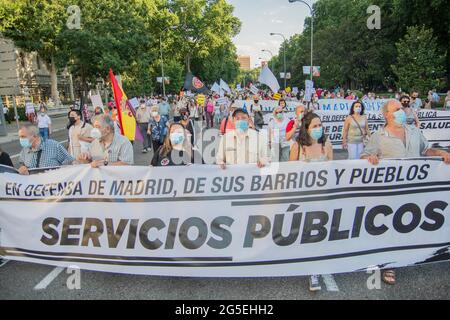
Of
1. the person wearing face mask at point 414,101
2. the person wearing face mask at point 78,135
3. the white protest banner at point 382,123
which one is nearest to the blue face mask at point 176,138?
the person wearing face mask at point 78,135

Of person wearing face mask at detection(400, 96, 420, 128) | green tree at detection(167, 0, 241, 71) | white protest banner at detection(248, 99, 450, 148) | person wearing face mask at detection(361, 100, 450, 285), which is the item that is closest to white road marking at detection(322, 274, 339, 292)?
person wearing face mask at detection(361, 100, 450, 285)

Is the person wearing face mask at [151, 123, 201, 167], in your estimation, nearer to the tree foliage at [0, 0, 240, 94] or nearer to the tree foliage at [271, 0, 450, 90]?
the tree foliage at [0, 0, 240, 94]

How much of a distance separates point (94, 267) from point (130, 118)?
18.2 ft

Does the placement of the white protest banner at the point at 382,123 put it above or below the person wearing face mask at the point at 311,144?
below

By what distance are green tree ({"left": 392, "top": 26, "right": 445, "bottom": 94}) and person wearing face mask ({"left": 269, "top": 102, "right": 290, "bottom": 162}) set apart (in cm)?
2573

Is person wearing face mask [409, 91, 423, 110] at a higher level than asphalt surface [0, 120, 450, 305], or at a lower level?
higher

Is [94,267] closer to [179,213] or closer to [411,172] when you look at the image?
[179,213]

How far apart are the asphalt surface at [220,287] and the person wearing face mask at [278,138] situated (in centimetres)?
317

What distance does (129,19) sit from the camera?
33781 millimetres

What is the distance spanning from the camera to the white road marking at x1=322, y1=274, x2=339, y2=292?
3.61 metres

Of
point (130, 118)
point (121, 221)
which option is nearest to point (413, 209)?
point (121, 221)

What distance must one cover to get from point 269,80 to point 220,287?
31.4 ft

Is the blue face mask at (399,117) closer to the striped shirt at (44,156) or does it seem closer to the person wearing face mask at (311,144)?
the person wearing face mask at (311,144)

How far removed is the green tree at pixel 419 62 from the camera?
93.8 ft
